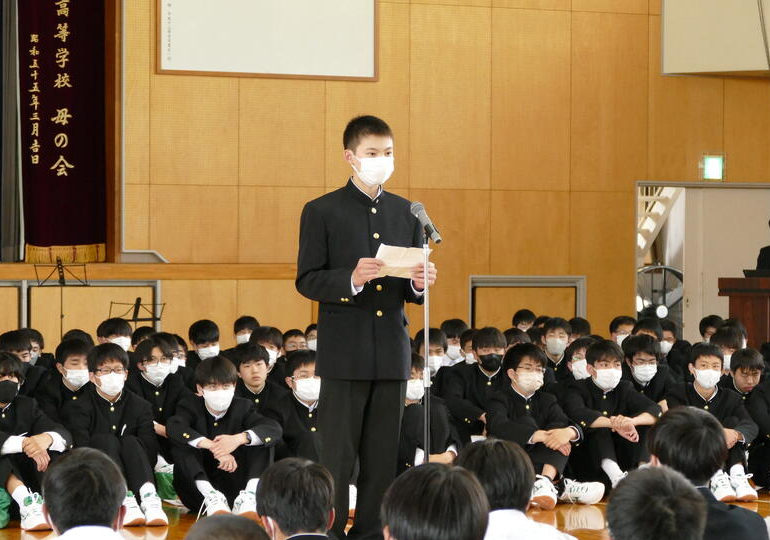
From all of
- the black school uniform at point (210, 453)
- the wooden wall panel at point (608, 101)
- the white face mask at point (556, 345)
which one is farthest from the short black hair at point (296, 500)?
the wooden wall panel at point (608, 101)

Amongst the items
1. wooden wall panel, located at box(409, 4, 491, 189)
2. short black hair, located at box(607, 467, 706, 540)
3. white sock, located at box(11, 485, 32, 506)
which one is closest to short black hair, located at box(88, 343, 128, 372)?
white sock, located at box(11, 485, 32, 506)

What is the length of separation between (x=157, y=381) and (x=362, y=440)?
267cm

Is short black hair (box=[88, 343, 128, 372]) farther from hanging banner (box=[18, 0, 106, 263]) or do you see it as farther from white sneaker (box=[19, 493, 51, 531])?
hanging banner (box=[18, 0, 106, 263])

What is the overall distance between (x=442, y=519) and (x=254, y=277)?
8290 millimetres

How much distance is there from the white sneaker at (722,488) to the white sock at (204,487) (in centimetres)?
244

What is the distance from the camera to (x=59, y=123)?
1077cm

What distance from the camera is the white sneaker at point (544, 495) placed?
220 inches

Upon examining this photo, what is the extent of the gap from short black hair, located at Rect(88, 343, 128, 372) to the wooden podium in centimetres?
520

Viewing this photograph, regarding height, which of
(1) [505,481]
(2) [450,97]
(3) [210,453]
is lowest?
(3) [210,453]

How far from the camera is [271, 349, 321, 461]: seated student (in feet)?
19.4

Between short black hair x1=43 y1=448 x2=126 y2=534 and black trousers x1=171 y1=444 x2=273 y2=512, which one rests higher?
short black hair x1=43 y1=448 x2=126 y2=534

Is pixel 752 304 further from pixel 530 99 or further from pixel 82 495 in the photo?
pixel 82 495

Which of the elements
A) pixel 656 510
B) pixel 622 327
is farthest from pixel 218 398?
pixel 622 327

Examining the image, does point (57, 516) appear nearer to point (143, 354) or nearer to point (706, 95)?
point (143, 354)
